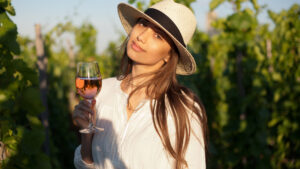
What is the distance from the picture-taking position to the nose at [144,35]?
2250mm

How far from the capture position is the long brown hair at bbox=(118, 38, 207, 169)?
2225 mm

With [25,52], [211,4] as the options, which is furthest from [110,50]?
[211,4]

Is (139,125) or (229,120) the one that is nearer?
(139,125)

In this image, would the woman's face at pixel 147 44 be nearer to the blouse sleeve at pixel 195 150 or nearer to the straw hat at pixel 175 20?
the straw hat at pixel 175 20

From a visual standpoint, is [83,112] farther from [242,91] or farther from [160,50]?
[242,91]

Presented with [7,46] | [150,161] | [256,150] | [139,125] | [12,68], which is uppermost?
[7,46]

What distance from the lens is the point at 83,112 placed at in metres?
2.13

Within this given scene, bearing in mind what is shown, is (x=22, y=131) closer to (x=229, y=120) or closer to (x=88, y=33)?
(x=229, y=120)

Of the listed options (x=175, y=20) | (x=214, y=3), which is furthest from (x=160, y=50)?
(x=214, y=3)

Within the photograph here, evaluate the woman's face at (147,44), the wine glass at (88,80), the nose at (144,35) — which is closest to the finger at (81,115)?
Answer: the wine glass at (88,80)

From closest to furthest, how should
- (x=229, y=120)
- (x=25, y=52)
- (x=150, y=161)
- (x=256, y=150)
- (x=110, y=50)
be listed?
(x=150, y=161)
(x=256, y=150)
(x=229, y=120)
(x=25, y=52)
(x=110, y=50)

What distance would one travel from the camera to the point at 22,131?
213 cm

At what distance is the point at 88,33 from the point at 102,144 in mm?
9225

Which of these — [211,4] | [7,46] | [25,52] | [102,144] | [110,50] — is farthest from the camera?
[110,50]
